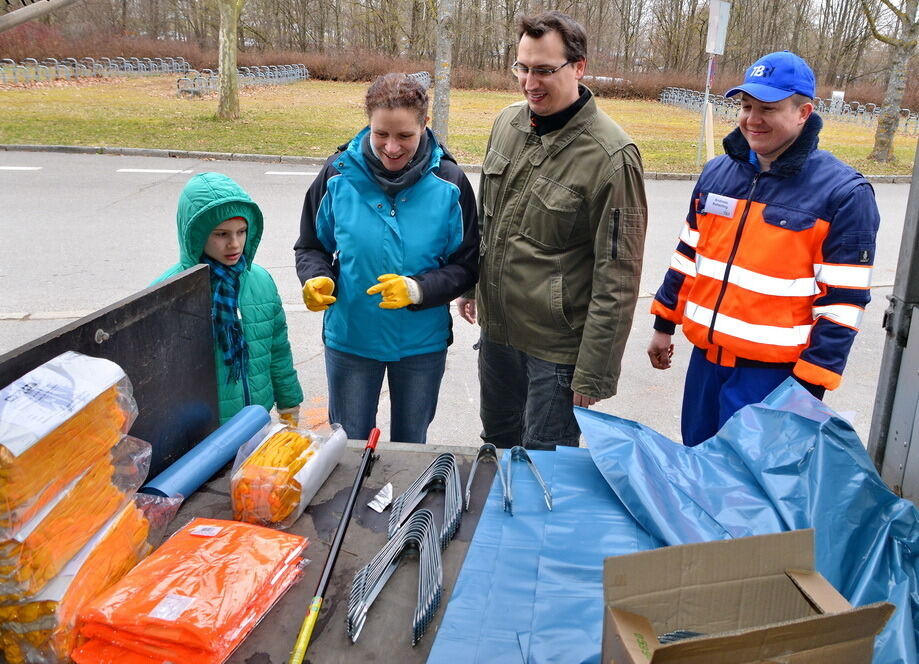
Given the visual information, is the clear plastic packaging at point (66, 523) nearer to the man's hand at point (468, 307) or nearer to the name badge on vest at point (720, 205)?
the man's hand at point (468, 307)

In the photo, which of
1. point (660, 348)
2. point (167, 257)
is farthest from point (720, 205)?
point (167, 257)

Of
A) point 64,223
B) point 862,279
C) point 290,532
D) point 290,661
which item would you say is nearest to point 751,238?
point 862,279

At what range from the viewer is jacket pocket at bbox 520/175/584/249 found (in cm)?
243

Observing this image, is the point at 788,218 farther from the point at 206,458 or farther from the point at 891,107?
the point at 891,107

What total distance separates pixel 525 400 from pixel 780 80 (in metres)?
1.47

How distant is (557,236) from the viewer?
2502mm

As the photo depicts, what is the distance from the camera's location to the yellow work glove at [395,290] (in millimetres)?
2363

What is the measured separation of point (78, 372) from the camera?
4.83 ft

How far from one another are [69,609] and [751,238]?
2.30 meters

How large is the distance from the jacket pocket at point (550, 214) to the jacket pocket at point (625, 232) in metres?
0.13

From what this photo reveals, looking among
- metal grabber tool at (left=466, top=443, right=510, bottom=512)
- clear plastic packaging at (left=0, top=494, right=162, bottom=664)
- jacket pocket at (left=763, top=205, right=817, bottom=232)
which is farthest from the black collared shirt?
clear plastic packaging at (left=0, top=494, right=162, bottom=664)

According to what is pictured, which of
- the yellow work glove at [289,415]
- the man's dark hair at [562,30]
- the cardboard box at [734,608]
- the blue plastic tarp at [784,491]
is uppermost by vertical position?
the man's dark hair at [562,30]

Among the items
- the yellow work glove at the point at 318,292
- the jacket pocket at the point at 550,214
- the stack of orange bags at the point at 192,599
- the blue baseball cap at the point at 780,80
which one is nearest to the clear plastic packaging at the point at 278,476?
the stack of orange bags at the point at 192,599

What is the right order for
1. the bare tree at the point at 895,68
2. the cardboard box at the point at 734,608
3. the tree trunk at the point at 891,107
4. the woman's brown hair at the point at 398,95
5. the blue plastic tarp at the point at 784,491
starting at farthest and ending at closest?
the tree trunk at the point at 891,107
the bare tree at the point at 895,68
the woman's brown hair at the point at 398,95
the blue plastic tarp at the point at 784,491
the cardboard box at the point at 734,608
